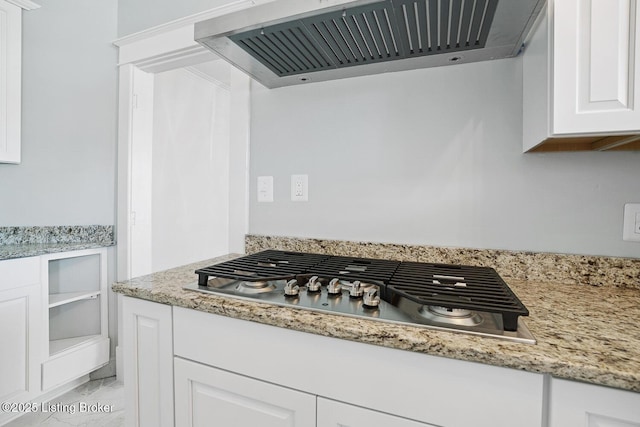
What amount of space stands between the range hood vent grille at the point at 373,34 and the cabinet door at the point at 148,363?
0.94 meters

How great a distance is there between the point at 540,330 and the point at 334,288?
483 millimetres

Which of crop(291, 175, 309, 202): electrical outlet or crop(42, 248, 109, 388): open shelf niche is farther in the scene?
crop(42, 248, 109, 388): open shelf niche

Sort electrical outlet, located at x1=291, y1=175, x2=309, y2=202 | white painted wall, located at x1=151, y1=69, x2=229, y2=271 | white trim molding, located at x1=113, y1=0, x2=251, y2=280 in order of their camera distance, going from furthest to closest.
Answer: white painted wall, located at x1=151, y1=69, x2=229, y2=271 < white trim molding, located at x1=113, y1=0, x2=251, y2=280 < electrical outlet, located at x1=291, y1=175, x2=309, y2=202

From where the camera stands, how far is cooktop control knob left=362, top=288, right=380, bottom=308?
2.61ft

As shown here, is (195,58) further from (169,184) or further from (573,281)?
(573,281)

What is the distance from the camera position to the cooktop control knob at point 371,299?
0.79 metres

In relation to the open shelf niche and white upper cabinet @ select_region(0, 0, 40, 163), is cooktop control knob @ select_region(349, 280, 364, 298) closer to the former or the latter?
the open shelf niche

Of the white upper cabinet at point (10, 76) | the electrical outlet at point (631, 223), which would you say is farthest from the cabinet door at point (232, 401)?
the white upper cabinet at point (10, 76)

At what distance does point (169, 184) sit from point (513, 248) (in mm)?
2828

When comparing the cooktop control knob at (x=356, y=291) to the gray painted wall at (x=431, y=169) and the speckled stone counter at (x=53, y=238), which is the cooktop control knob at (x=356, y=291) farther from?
the speckled stone counter at (x=53, y=238)

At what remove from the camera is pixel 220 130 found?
146 inches

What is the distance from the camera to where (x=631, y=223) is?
1.04m

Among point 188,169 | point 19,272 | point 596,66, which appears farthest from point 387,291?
point 188,169

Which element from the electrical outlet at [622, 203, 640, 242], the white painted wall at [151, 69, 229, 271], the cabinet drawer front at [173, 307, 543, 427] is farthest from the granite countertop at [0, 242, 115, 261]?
the electrical outlet at [622, 203, 640, 242]
